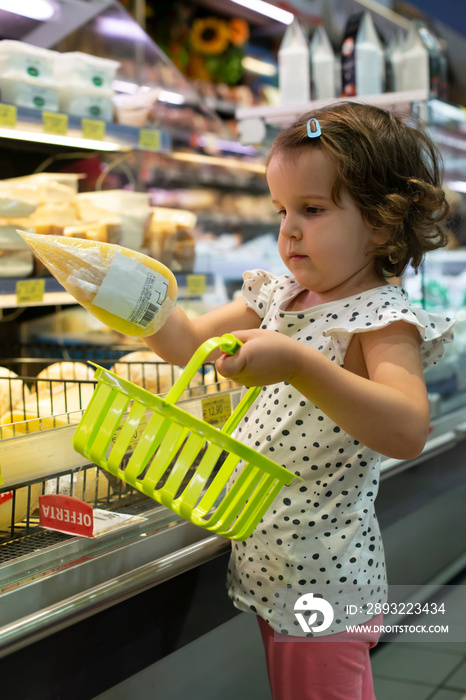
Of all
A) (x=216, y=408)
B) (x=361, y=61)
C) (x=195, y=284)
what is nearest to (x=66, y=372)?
(x=216, y=408)

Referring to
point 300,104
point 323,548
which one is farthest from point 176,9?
point 323,548

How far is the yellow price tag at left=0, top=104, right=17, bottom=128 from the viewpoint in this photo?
1823 millimetres

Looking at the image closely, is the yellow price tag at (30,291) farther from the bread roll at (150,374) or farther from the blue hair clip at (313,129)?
the blue hair clip at (313,129)

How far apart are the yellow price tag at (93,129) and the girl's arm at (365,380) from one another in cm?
133

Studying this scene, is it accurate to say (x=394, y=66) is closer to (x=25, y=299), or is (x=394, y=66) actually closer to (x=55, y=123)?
(x=55, y=123)

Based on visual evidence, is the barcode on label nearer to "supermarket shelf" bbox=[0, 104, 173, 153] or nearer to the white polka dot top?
the white polka dot top

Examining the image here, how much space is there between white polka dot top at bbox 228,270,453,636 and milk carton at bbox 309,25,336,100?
165cm

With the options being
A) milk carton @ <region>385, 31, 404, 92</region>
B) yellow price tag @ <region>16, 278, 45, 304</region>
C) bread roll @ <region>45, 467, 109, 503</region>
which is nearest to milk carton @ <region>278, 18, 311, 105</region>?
milk carton @ <region>385, 31, 404, 92</region>

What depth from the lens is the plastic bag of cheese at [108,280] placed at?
956 mm

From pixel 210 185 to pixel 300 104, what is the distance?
1446 mm

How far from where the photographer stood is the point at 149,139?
7.38ft

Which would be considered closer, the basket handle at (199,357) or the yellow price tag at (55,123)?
the basket handle at (199,357)

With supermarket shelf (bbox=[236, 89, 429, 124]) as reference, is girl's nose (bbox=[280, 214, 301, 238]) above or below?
below

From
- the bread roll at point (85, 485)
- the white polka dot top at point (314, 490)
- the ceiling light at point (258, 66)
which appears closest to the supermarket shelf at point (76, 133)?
the bread roll at point (85, 485)
